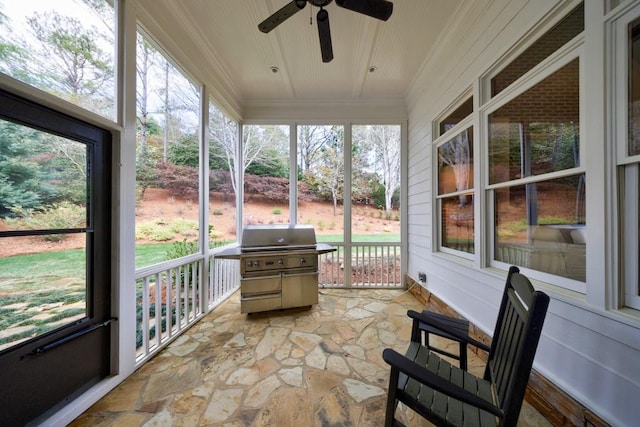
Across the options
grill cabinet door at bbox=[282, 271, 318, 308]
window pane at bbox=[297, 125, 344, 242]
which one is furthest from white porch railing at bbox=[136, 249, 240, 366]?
window pane at bbox=[297, 125, 344, 242]

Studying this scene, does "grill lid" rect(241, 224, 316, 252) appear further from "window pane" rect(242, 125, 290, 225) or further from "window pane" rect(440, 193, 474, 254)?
"window pane" rect(440, 193, 474, 254)

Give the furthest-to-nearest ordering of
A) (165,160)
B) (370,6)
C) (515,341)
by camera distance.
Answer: (165,160) < (370,6) < (515,341)

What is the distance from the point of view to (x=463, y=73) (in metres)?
2.45

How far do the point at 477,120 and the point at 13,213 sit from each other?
3.44 meters

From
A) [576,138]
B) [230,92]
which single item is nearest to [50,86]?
[230,92]

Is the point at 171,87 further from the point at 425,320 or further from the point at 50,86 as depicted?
the point at 425,320

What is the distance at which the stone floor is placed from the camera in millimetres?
1521

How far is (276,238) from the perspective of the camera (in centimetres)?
309

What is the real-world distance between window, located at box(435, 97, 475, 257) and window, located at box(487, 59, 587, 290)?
37cm

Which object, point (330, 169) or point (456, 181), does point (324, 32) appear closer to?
point (456, 181)

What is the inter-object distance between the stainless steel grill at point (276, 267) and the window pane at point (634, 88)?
2.63 meters

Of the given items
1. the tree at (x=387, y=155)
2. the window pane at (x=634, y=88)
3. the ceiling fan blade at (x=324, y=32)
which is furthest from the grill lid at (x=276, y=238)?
the window pane at (x=634, y=88)

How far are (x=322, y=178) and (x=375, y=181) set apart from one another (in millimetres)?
953

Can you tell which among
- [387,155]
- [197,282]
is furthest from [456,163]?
[197,282]
